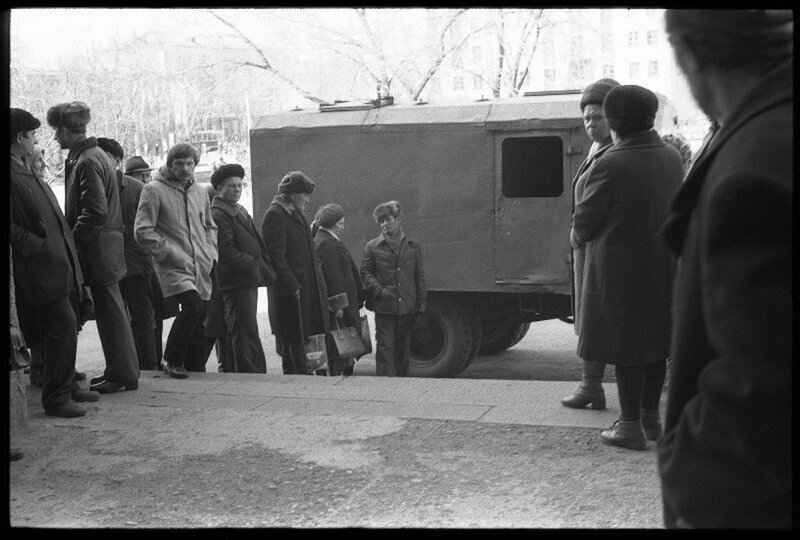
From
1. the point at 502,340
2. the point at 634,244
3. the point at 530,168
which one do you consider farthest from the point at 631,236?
the point at 502,340

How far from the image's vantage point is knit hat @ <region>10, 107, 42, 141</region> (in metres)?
5.96

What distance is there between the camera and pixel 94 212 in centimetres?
666

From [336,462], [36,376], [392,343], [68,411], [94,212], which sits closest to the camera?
[336,462]

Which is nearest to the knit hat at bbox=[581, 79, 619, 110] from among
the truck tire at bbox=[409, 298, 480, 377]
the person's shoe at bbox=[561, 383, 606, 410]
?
the person's shoe at bbox=[561, 383, 606, 410]

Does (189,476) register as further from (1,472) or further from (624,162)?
(624,162)

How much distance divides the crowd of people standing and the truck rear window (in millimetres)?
1337

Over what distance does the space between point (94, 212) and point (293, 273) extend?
74.2 inches

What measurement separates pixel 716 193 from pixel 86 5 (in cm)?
203

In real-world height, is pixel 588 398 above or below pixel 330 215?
below

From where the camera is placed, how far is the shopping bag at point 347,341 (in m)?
8.33

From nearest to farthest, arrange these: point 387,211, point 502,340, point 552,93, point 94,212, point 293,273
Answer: point 94,212
point 293,273
point 387,211
point 552,93
point 502,340

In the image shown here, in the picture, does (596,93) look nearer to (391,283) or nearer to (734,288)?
(391,283)
